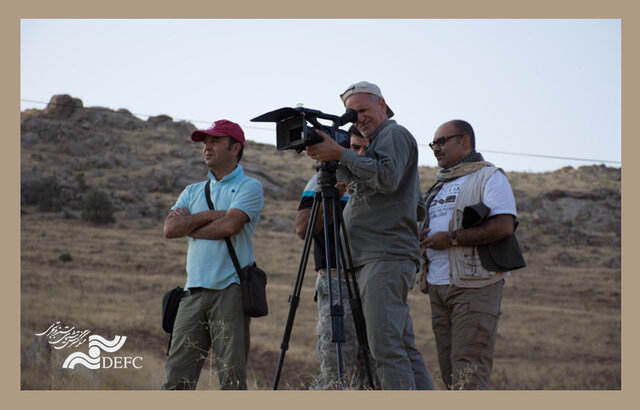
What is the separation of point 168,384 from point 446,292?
1.79m

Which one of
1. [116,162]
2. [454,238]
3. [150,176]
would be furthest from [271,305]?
[116,162]

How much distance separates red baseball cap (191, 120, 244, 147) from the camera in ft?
13.6

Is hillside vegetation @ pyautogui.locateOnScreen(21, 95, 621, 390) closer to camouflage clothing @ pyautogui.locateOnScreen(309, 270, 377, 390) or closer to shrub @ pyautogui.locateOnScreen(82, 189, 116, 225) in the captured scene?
shrub @ pyautogui.locateOnScreen(82, 189, 116, 225)

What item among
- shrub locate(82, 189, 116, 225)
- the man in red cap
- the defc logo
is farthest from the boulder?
the man in red cap

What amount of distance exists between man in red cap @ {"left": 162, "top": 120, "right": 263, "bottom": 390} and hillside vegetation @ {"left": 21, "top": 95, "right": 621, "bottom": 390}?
1.01 meters

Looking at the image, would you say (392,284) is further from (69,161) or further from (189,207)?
(69,161)

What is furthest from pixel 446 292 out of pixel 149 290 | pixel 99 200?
pixel 99 200

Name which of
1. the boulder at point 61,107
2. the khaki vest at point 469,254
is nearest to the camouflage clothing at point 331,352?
the khaki vest at point 469,254

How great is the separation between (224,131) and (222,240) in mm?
757

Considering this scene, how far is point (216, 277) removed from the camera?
12.5 ft

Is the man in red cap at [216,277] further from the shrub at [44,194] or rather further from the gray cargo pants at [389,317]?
the shrub at [44,194]

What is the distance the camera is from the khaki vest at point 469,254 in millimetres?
3855

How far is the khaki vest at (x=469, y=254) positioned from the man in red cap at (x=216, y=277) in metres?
1.29

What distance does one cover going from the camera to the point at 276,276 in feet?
81.2
